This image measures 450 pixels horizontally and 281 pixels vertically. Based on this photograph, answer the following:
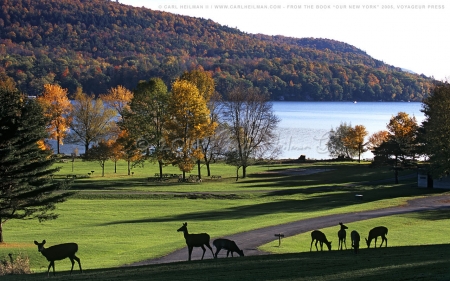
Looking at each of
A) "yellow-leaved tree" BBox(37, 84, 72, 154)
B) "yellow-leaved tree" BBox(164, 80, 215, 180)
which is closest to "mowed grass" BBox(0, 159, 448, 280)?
"yellow-leaved tree" BBox(164, 80, 215, 180)

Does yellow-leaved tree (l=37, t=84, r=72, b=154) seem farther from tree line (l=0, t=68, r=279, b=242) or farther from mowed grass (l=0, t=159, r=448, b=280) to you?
mowed grass (l=0, t=159, r=448, b=280)

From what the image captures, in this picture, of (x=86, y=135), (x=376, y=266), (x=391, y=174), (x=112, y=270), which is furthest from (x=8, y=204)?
(x=86, y=135)

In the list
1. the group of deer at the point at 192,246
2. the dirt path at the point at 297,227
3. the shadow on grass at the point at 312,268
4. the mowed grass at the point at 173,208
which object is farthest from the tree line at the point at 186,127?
the shadow on grass at the point at 312,268

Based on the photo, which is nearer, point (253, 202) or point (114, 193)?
point (253, 202)

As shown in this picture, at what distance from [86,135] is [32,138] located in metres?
57.9

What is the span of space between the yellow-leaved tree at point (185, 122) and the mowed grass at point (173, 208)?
357cm

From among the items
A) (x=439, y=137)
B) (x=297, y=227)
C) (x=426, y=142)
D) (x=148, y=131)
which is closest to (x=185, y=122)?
(x=148, y=131)

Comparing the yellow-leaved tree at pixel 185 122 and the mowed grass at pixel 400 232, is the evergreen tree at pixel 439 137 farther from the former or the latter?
the yellow-leaved tree at pixel 185 122

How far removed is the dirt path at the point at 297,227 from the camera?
84.8ft

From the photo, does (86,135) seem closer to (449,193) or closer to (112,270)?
(449,193)

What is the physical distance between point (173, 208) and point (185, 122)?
18.2m

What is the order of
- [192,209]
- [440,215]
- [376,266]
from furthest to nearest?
[192,209], [440,215], [376,266]

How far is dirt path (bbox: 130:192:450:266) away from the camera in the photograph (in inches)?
1017

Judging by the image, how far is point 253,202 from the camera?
48125mm
